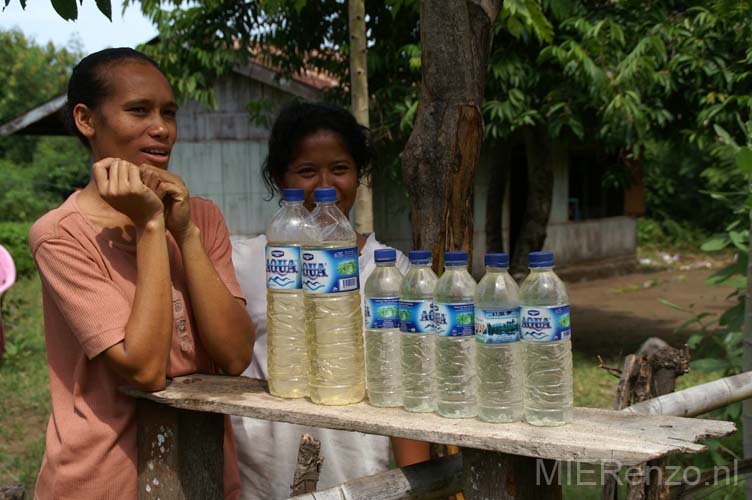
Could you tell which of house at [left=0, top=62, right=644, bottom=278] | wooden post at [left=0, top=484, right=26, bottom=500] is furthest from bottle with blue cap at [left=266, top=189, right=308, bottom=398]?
house at [left=0, top=62, right=644, bottom=278]

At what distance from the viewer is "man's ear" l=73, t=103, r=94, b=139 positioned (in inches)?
76.3

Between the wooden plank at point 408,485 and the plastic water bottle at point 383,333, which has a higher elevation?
A: the plastic water bottle at point 383,333

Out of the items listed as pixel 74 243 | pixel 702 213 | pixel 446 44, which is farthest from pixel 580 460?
pixel 702 213

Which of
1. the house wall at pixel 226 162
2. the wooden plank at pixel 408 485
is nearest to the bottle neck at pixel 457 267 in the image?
the wooden plank at pixel 408 485

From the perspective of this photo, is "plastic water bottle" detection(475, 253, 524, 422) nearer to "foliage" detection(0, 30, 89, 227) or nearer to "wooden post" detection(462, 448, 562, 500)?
"wooden post" detection(462, 448, 562, 500)

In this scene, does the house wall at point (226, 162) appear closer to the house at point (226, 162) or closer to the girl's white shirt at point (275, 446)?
the house at point (226, 162)

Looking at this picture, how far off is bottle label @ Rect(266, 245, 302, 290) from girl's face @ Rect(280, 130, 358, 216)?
599 mm

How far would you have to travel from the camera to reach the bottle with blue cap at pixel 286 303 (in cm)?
179

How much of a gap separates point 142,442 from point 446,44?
1379 mm

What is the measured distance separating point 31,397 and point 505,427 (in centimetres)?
616

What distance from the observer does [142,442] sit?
1.87 meters

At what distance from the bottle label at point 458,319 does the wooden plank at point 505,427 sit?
0.18 m

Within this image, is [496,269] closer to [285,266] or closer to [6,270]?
[285,266]

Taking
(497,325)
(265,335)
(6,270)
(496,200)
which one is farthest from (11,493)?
(496,200)
